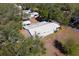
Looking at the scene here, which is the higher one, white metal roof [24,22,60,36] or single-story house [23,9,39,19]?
single-story house [23,9,39,19]

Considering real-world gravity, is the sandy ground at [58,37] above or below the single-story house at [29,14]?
below

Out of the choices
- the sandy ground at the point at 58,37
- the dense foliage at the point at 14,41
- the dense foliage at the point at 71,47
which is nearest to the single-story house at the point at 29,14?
the dense foliage at the point at 14,41

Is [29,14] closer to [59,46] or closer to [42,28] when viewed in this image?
[42,28]

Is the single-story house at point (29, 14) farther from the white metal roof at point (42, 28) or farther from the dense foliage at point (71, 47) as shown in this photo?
the dense foliage at point (71, 47)

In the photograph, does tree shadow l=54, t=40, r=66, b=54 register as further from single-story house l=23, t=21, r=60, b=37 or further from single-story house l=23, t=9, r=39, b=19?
single-story house l=23, t=9, r=39, b=19

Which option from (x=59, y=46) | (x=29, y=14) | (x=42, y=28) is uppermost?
(x=29, y=14)

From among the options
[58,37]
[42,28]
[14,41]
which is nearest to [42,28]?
[42,28]

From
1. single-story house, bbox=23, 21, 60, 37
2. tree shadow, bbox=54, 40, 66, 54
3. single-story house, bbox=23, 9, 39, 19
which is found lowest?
tree shadow, bbox=54, 40, 66, 54

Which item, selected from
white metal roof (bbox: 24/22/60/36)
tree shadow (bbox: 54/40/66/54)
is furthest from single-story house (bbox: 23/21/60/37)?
tree shadow (bbox: 54/40/66/54)

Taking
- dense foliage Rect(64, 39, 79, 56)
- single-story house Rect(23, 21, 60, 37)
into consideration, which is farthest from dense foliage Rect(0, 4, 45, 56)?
dense foliage Rect(64, 39, 79, 56)

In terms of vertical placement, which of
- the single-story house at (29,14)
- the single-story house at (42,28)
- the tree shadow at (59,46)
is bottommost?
the tree shadow at (59,46)

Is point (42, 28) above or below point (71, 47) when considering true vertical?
above

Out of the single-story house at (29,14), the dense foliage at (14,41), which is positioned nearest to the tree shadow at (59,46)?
the dense foliage at (14,41)
